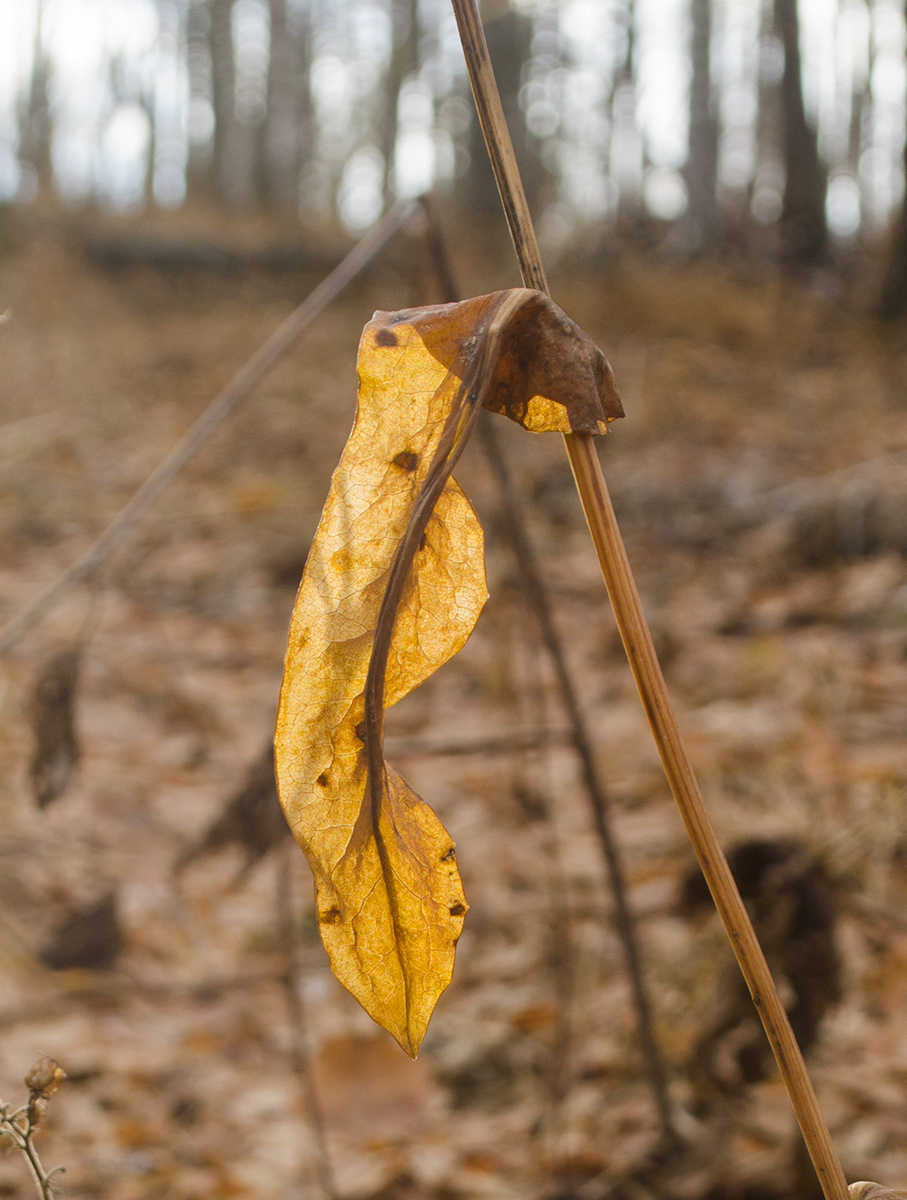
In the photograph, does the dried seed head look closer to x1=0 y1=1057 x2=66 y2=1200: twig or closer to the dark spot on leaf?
x1=0 y1=1057 x2=66 y2=1200: twig

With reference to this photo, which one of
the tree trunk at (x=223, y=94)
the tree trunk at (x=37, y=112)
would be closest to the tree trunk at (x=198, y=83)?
the tree trunk at (x=223, y=94)

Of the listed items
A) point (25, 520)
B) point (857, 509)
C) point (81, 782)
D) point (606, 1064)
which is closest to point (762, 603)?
point (857, 509)

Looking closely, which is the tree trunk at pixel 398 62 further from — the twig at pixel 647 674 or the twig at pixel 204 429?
the twig at pixel 647 674

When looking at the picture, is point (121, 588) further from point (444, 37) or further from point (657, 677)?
point (444, 37)

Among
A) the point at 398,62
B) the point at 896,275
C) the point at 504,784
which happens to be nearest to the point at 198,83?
the point at 398,62

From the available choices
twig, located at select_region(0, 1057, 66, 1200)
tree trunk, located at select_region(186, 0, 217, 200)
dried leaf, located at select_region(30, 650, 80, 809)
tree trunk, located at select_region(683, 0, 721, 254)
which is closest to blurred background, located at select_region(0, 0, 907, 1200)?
dried leaf, located at select_region(30, 650, 80, 809)

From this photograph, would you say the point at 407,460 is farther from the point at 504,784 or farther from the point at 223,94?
the point at 223,94

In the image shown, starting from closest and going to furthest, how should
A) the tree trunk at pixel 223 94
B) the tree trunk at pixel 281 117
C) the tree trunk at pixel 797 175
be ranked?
the tree trunk at pixel 797 175 < the tree trunk at pixel 281 117 < the tree trunk at pixel 223 94
